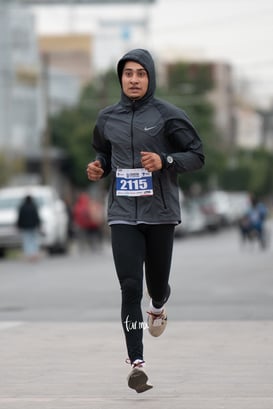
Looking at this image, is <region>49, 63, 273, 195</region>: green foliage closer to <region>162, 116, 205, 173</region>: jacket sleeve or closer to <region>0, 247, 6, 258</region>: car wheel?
<region>0, 247, 6, 258</region>: car wheel

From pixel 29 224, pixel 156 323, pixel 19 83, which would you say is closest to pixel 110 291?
pixel 156 323

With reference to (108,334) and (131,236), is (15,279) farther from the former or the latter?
(131,236)

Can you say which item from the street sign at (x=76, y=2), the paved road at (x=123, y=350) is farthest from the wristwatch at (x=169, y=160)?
the street sign at (x=76, y=2)

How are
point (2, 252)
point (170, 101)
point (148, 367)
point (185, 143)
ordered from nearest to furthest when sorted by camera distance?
point (185, 143) → point (148, 367) → point (2, 252) → point (170, 101)

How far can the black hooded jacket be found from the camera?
29.4ft

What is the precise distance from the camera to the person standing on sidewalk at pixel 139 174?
891 centimetres

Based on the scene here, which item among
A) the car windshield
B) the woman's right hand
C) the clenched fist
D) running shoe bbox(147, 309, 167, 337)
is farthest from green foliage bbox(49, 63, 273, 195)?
the clenched fist

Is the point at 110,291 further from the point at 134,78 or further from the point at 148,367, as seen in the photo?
the point at 134,78

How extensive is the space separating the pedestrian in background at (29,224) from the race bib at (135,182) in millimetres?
25147

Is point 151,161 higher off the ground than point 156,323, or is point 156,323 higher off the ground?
point 151,161

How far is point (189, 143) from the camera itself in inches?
360

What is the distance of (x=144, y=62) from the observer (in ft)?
29.3

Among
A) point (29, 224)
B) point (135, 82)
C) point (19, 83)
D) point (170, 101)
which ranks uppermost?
point (135, 82)

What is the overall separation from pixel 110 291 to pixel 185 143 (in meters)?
11.9
